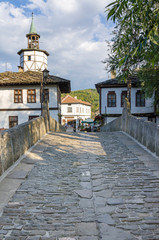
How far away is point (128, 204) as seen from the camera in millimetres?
3750

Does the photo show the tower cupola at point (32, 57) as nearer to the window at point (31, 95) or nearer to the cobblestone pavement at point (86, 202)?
the window at point (31, 95)

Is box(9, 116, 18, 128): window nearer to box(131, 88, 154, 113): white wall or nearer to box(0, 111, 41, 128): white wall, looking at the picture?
box(0, 111, 41, 128): white wall

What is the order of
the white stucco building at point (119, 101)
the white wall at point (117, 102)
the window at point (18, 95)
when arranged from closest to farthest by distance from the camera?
the window at point (18, 95) < the white stucco building at point (119, 101) < the white wall at point (117, 102)

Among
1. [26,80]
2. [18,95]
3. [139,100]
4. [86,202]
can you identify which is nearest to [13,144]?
[86,202]

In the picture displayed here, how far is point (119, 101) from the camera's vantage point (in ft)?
84.7

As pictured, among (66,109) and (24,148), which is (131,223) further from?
(66,109)

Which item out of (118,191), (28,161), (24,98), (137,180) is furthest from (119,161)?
(24,98)

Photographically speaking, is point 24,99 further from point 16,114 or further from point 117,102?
point 117,102

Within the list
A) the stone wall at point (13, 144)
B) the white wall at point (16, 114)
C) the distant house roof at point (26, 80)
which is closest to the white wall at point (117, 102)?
the distant house roof at point (26, 80)

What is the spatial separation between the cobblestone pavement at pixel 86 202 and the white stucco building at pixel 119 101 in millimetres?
19469

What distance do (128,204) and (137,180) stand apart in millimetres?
1238

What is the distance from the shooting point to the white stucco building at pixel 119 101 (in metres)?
25.4

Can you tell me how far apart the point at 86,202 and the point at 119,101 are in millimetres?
22733

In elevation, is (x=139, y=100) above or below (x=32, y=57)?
below
